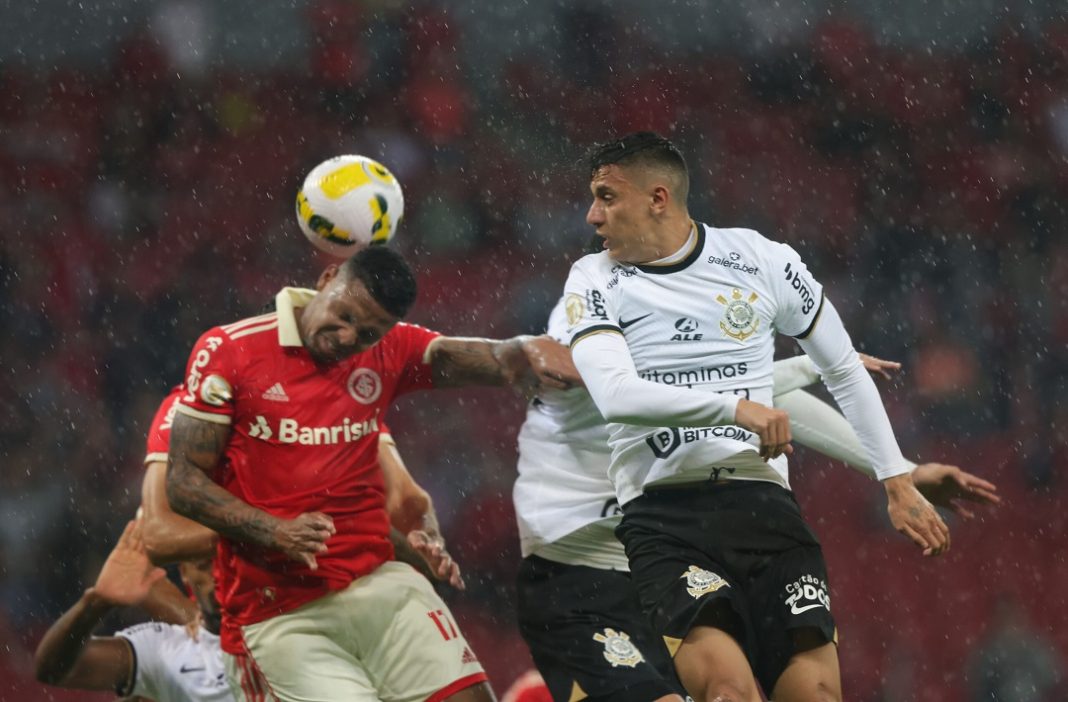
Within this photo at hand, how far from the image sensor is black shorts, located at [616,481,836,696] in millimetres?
3689

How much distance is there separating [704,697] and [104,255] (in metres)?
6.33

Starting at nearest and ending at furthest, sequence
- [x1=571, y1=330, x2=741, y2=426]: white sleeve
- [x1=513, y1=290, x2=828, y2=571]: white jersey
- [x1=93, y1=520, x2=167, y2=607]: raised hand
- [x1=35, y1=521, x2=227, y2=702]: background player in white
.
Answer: [x1=571, y1=330, x2=741, y2=426]: white sleeve → [x1=513, y1=290, x2=828, y2=571]: white jersey → [x1=93, y1=520, x2=167, y2=607]: raised hand → [x1=35, y1=521, x2=227, y2=702]: background player in white

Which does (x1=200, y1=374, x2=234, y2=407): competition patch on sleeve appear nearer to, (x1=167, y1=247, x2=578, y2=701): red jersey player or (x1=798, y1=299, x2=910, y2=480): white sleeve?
(x1=167, y1=247, x2=578, y2=701): red jersey player

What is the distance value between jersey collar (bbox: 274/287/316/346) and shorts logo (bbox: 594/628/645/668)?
4.10 feet

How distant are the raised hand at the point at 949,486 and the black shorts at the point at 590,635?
0.88 m

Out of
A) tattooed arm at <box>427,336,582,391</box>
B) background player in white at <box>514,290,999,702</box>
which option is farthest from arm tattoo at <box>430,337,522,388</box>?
background player in white at <box>514,290,999,702</box>

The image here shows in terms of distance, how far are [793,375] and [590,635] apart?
39.6 inches

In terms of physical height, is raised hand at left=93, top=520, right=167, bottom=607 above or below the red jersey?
below

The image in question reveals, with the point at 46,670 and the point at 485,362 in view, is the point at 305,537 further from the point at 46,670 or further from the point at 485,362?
the point at 46,670

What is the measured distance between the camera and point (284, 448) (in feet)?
14.2

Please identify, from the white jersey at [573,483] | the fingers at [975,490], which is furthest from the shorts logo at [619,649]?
the fingers at [975,490]

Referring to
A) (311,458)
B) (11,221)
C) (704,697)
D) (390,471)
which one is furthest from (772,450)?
(11,221)

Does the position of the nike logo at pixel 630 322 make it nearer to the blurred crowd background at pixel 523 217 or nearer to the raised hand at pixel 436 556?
the raised hand at pixel 436 556

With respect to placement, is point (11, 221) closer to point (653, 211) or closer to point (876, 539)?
point (876, 539)
